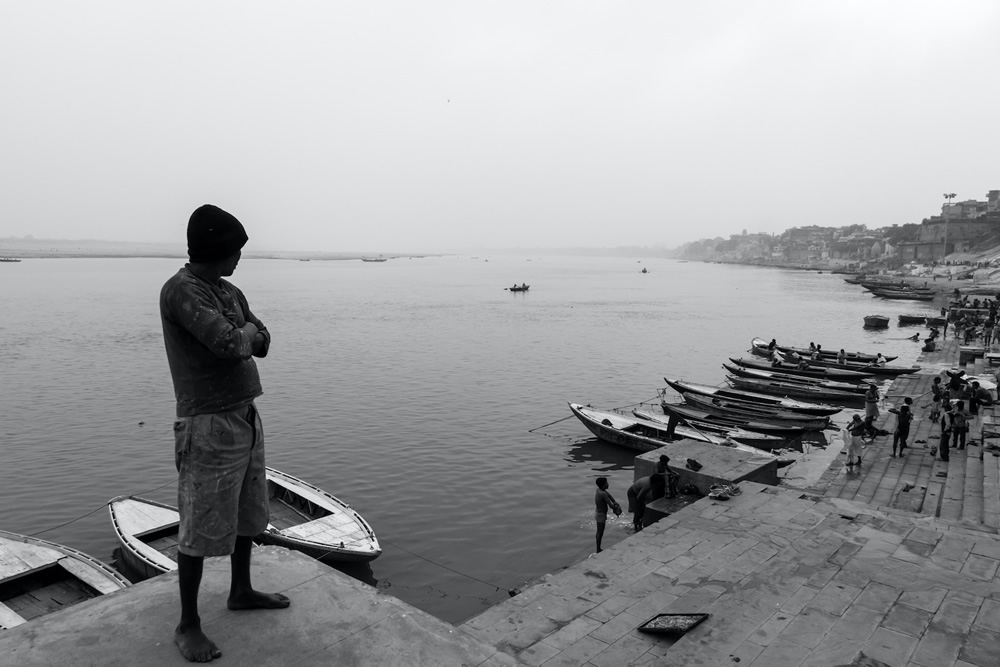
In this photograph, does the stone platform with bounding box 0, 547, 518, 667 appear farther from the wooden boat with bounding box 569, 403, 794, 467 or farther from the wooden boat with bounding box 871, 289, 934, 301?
the wooden boat with bounding box 871, 289, 934, 301

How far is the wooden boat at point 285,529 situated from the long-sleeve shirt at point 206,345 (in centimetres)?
882

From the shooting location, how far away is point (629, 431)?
21.4 m

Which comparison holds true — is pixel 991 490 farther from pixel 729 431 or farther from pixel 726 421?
pixel 726 421

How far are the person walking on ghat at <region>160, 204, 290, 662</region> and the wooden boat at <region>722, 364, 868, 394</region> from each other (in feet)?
103

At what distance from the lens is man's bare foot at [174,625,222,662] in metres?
3.53

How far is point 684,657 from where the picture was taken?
5816mm

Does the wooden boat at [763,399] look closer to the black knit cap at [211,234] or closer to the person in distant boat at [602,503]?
the person in distant boat at [602,503]

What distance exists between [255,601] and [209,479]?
978 mm

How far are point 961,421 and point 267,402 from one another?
2448 centimetres

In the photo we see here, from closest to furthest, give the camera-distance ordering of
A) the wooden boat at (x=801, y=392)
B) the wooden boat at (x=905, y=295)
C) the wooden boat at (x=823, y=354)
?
1. the wooden boat at (x=801, y=392)
2. the wooden boat at (x=823, y=354)
3. the wooden boat at (x=905, y=295)

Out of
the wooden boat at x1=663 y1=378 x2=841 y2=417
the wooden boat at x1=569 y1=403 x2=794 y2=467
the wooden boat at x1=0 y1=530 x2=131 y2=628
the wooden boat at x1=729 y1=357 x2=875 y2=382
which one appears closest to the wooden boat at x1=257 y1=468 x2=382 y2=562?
the wooden boat at x1=0 y1=530 x2=131 y2=628

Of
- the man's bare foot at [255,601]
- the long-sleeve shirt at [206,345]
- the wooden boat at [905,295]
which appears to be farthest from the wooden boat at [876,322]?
the long-sleeve shirt at [206,345]

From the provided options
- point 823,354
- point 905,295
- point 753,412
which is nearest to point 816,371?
point 823,354

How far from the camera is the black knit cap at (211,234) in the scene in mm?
3688
